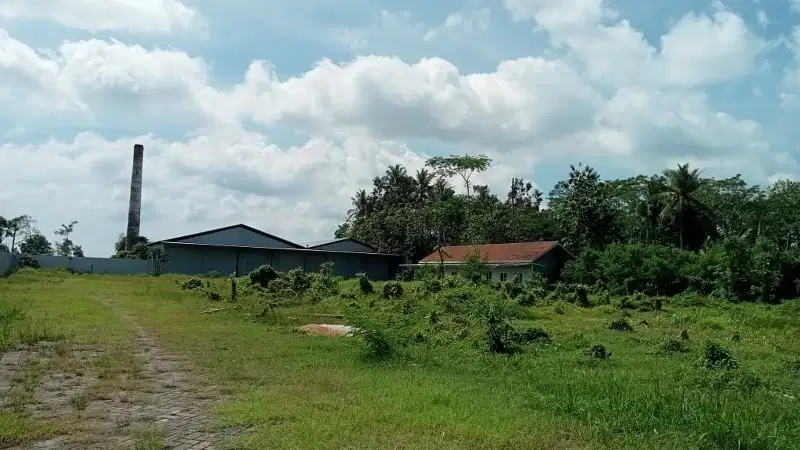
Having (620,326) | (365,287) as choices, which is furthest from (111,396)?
(365,287)

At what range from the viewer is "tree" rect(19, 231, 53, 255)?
73125 millimetres

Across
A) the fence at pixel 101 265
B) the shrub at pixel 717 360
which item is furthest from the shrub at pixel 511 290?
the fence at pixel 101 265

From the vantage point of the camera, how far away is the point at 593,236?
49875 millimetres

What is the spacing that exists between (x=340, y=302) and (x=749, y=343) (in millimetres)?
16129

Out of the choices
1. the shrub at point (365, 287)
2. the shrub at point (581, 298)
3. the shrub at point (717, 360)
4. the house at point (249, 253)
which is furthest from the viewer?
the house at point (249, 253)

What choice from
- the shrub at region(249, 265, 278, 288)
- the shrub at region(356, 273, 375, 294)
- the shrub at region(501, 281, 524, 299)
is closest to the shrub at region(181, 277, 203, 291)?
the shrub at region(249, 265, 278, 288)

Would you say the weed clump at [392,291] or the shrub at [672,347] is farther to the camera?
the weed clump at [392,291]

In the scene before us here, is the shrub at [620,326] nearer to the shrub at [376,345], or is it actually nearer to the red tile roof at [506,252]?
the shrub at [376,345]

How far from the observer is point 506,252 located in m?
47.7

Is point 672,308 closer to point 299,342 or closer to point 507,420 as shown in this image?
point 299,342

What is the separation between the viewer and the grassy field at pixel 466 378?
6.86m

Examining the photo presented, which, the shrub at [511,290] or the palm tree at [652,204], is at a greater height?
the palm tree at [652,204]

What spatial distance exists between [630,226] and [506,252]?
14.7 meters

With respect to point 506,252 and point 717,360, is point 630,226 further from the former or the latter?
point 717,360
